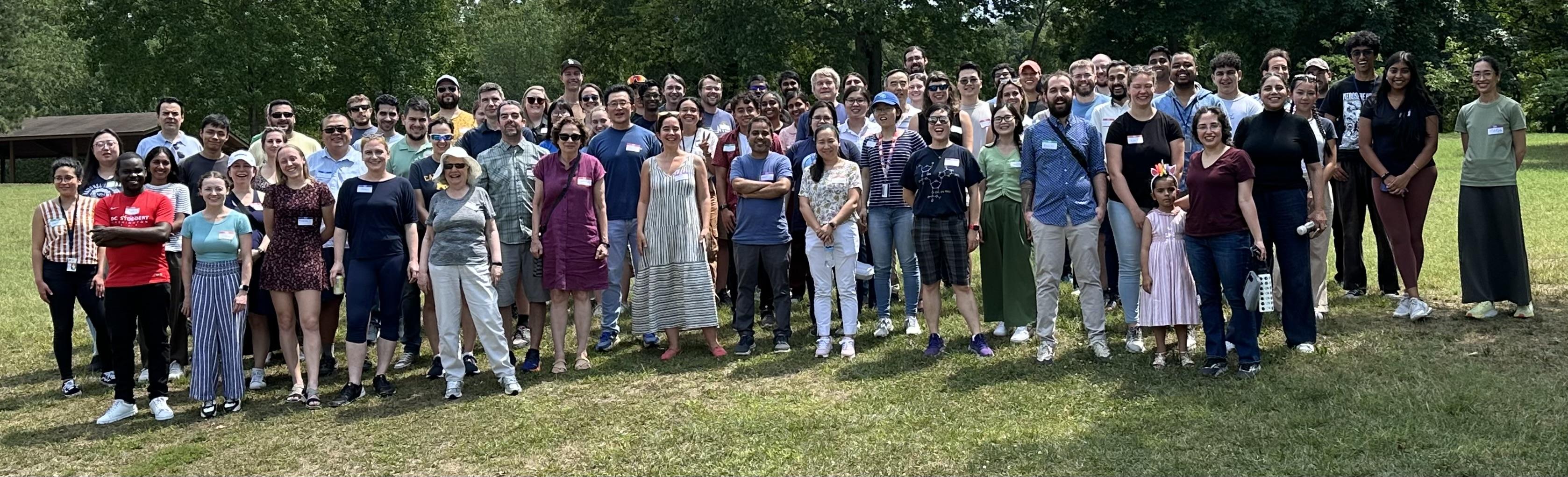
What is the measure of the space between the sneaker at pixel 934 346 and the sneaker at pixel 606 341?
221 centimetres

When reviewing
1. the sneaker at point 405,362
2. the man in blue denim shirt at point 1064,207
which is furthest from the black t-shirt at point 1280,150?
the sneaker at point 405,362

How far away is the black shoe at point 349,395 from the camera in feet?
23.4

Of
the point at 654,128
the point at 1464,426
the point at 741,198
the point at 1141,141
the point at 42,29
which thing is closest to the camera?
the point at 1464,426

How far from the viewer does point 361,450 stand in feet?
20.0

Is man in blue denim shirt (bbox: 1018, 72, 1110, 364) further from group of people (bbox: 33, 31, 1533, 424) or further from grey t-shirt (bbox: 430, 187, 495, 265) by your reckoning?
grey t-shirt (bbox: 430, 187, 495, 265)

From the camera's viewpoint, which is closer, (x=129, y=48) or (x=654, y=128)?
(x=654, y=128)

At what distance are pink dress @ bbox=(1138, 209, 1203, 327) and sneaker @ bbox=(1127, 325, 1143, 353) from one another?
0.39 metres

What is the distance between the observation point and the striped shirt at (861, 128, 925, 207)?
788 cm

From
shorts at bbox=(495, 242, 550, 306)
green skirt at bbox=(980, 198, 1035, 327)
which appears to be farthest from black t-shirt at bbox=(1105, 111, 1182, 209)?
shorts at bbox=(495, 242, 550, 306)

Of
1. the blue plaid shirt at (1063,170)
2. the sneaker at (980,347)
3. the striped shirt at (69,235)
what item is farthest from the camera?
the sneaker at (980,347)

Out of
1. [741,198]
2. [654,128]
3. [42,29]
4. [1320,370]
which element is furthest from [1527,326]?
[42,29]

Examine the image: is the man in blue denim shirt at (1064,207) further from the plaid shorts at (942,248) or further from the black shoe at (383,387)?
the black shoe at (383,387)

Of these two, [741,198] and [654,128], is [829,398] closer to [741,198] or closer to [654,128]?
[741,198]

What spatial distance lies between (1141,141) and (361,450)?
186 inches
